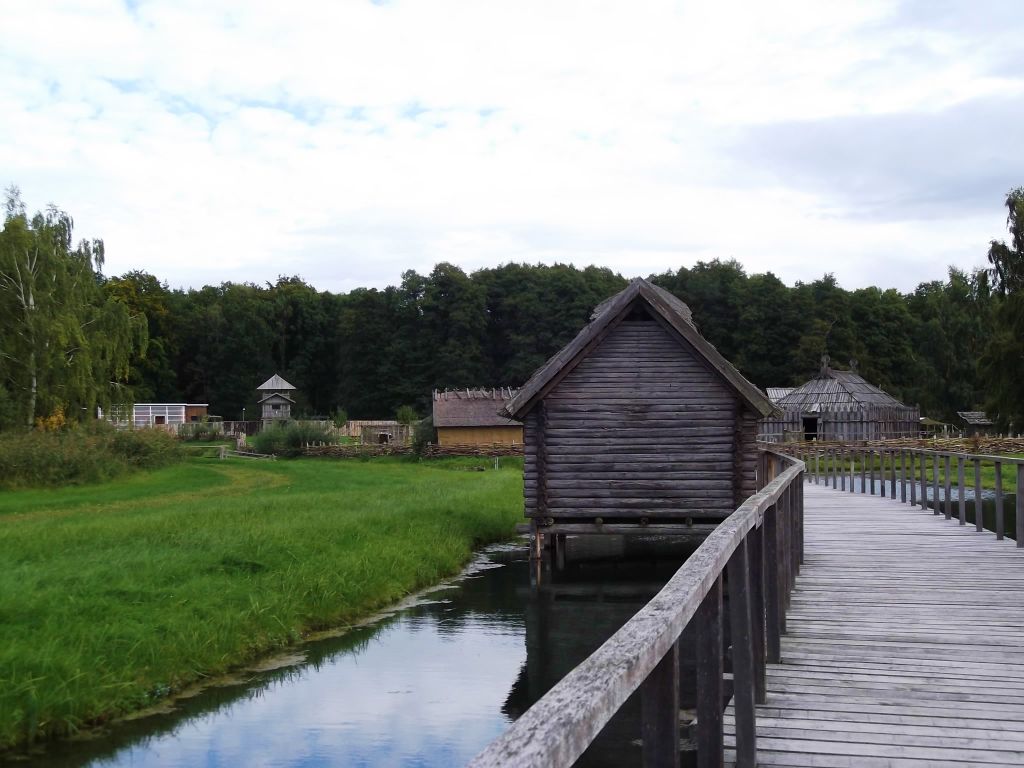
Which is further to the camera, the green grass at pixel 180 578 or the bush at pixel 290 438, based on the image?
the bush at pixel 290 438

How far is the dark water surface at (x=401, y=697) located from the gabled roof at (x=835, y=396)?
136 ft

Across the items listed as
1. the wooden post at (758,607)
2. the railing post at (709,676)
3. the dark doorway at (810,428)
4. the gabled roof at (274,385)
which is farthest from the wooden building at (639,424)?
the gabled roof at (274,385)

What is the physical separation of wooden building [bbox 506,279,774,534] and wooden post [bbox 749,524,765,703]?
34.6 ft

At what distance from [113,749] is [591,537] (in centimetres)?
1663

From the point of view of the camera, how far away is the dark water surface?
8.55 metres

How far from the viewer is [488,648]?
12297mm

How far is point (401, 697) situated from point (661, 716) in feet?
26.1

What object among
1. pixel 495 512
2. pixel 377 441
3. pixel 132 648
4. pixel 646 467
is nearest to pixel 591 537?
pixel 495 512

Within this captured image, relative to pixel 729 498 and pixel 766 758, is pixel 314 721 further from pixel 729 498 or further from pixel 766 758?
pixel 729 498

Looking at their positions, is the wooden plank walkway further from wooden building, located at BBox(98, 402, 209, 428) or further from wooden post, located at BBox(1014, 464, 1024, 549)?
wooden building, located at BBox(98, 402, 209, 428)

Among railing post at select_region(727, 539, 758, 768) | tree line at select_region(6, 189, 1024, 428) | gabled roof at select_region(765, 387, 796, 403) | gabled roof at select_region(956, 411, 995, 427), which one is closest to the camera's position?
railing post at select_region(727, 539, 758, 768)

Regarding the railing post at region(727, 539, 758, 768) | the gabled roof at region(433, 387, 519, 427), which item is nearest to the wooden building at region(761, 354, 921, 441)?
the gabled roof at region(433, 387, 519, 427)

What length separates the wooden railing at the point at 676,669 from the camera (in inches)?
70.4

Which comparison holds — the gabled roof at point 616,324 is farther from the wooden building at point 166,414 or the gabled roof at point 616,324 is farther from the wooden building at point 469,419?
the wooden building at point 166,414
